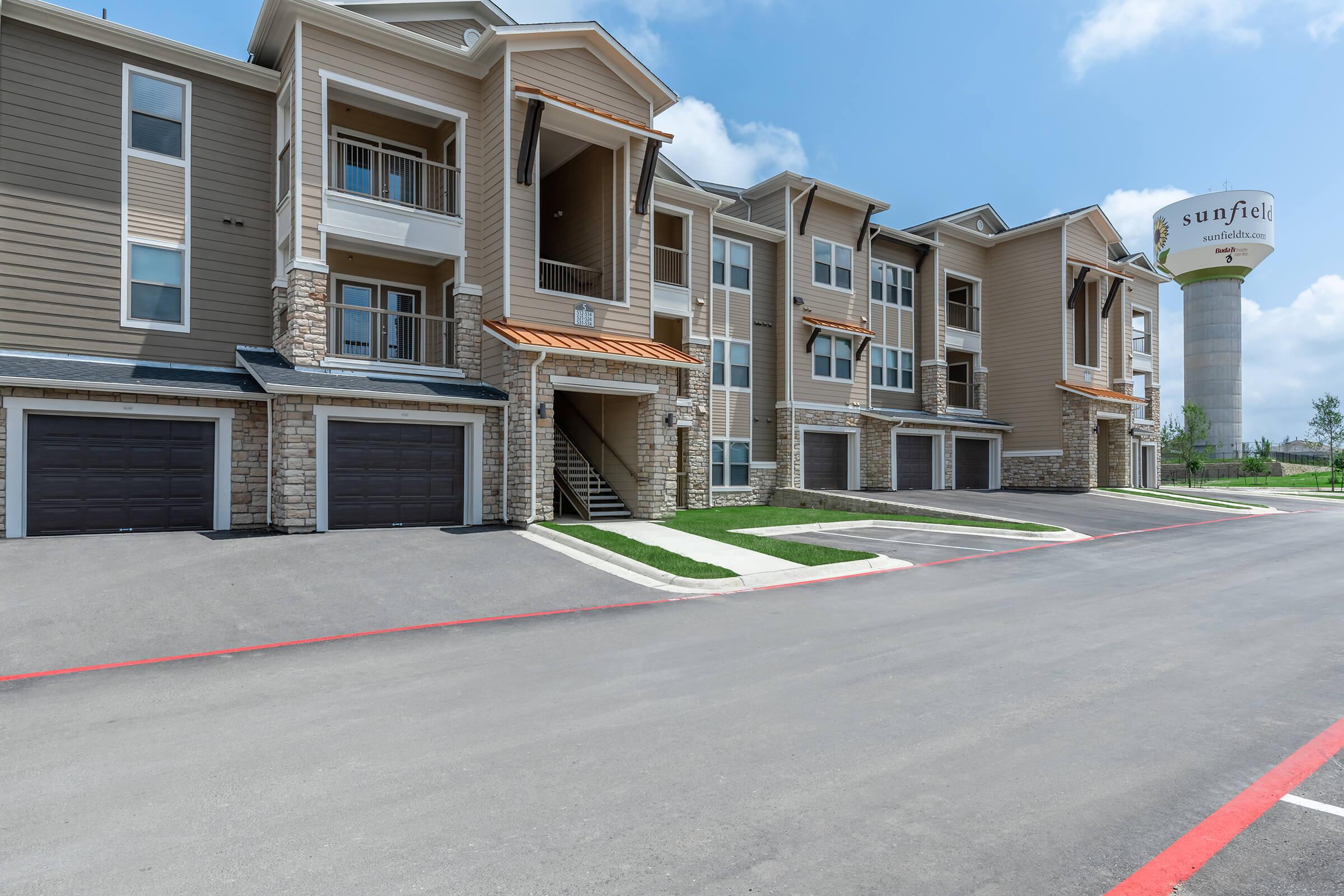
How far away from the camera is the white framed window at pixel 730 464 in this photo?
25.0 meters

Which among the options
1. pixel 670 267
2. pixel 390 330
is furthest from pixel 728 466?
pixel 390 330

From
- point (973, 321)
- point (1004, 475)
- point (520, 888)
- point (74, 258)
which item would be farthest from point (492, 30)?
point (1004, 475)

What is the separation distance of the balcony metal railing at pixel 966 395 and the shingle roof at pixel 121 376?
27728 millimetres

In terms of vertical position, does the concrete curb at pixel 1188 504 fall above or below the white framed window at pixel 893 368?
below

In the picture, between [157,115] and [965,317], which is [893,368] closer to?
[965,317]

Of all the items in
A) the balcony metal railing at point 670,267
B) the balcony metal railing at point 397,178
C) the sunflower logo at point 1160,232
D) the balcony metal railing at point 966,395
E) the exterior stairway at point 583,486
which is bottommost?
the exterior stairway at point 583,486

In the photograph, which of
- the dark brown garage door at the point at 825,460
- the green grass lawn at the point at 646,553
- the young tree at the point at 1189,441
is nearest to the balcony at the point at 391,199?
the green grass lawn at the point at 646,553

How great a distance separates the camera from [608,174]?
1992 cm

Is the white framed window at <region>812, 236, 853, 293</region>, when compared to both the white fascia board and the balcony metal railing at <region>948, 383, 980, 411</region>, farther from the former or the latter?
the white fascia board

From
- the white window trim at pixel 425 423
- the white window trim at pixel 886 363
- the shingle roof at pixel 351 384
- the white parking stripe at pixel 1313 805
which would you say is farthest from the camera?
the white window trim at pixel 886 363

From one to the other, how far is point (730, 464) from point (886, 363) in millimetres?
9248

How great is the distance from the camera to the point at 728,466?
25.3 metres

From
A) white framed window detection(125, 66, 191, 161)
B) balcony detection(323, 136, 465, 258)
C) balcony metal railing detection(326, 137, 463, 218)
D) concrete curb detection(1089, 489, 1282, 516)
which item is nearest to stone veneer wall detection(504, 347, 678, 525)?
balcony detection(323, 136, 465, 258)

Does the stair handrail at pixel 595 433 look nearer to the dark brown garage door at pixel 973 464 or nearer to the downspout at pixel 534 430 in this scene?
the downspout at pixel 534 430
